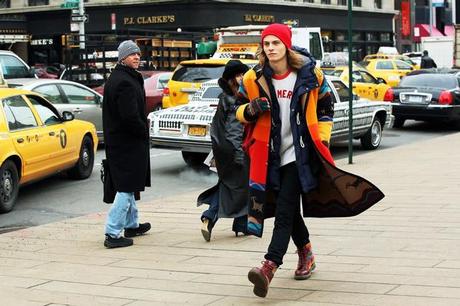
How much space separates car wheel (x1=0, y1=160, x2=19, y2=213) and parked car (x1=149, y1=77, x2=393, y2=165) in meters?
3.35

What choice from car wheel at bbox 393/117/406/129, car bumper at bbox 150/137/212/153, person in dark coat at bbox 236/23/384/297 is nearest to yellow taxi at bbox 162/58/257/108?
car bumper at bbox 150/137/212/153

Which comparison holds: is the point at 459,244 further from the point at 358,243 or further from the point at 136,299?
the point at 136,299

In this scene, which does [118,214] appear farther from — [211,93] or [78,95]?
[78,95]

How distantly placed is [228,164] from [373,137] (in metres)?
9.12

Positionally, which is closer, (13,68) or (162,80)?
(13,68)

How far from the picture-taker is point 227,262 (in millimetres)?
6715

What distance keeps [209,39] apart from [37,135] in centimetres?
2296

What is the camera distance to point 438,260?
6.45m

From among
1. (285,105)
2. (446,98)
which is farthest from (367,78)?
(285,105)

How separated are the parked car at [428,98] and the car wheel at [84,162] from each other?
951 cm

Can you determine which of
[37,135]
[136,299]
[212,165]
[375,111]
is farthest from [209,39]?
[136,299]

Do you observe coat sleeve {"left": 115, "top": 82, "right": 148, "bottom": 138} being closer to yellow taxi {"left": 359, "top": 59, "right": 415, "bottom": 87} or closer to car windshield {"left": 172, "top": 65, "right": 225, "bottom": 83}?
car windshield {"left": 172, "top": 65, "right": 225, "bottom": 83}

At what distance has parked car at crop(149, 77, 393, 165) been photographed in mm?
12633

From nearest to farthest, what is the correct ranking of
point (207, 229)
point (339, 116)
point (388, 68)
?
point (207, 229), point (339, 116), point (388, 68)
